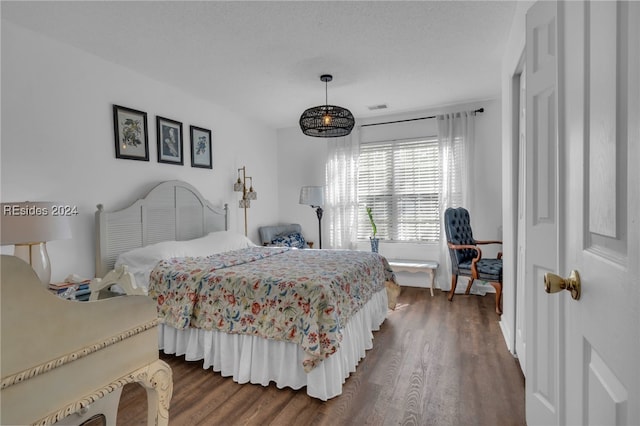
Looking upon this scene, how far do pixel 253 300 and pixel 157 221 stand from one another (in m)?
1.69

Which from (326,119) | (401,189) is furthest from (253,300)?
(401,189)

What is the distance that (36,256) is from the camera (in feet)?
7.14

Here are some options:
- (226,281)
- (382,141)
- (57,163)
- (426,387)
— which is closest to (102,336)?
(226,281)

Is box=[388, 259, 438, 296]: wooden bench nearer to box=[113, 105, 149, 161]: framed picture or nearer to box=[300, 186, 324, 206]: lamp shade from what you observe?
box=[300, 186, 324, 206]: lamp shade

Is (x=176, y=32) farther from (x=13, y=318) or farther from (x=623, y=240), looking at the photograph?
(x=623, y=240)

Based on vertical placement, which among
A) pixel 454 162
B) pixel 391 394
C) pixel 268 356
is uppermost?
pixel 454 162

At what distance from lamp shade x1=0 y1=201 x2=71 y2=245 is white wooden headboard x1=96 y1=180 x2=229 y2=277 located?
0.71 m

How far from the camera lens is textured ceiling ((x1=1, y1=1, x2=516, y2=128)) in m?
2.28

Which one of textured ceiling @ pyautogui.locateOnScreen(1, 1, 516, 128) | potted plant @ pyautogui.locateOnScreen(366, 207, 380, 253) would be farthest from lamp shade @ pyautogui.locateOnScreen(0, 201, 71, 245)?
potted plant @ pyautogui.locateOnScreen(366, 207, 380, 253)

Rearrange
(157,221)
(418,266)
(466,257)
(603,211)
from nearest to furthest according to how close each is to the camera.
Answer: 1. (603,211)
2. (157,221)
3. (466,257)
4. (418,266)

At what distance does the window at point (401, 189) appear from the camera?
4.84 m

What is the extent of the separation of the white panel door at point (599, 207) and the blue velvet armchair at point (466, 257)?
297 cm

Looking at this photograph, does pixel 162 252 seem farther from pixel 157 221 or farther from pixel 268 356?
pixel 268 356

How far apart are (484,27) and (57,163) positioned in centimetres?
352
